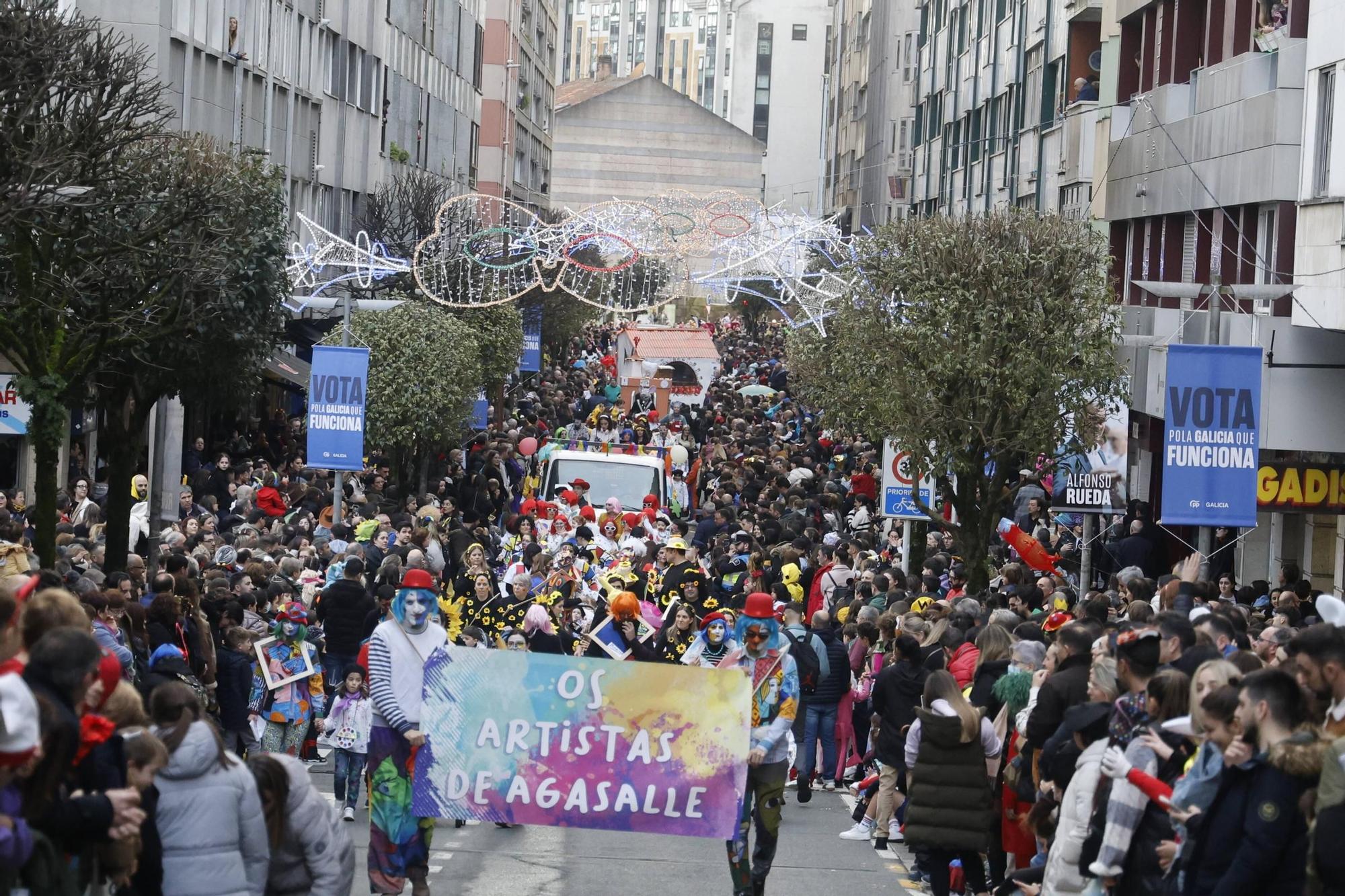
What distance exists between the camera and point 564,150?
442 ft

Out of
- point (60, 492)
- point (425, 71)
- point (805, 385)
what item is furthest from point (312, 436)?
point (425, 71)

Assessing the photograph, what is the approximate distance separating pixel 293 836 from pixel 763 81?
185 m

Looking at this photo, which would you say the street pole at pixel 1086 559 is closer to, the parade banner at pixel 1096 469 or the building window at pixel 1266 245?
the parade banner at pixel 1096 469

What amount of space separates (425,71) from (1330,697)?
57.9 metres

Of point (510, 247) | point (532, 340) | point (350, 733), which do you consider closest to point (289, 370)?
point (510, 247)

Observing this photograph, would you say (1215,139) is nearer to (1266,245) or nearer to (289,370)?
(1266,245)

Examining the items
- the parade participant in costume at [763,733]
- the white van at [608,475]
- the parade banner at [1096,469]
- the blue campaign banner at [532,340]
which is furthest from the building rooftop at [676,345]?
the parade participant in costume at [763,733]

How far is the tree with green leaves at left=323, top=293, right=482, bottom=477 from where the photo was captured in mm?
33094

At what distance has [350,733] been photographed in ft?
46.3

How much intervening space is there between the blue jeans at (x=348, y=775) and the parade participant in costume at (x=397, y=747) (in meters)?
3.52

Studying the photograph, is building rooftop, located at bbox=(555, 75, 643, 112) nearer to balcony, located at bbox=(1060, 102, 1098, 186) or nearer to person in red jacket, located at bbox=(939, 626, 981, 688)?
balcony, located at bbox=(1060, 102, 1098, 186)

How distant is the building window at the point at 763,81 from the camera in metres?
183

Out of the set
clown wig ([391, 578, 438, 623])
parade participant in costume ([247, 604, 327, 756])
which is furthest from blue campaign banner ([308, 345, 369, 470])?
clown wig ([391, 578, 438, 623])

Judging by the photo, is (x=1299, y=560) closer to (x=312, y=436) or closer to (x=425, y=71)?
(x=312, y=436)
